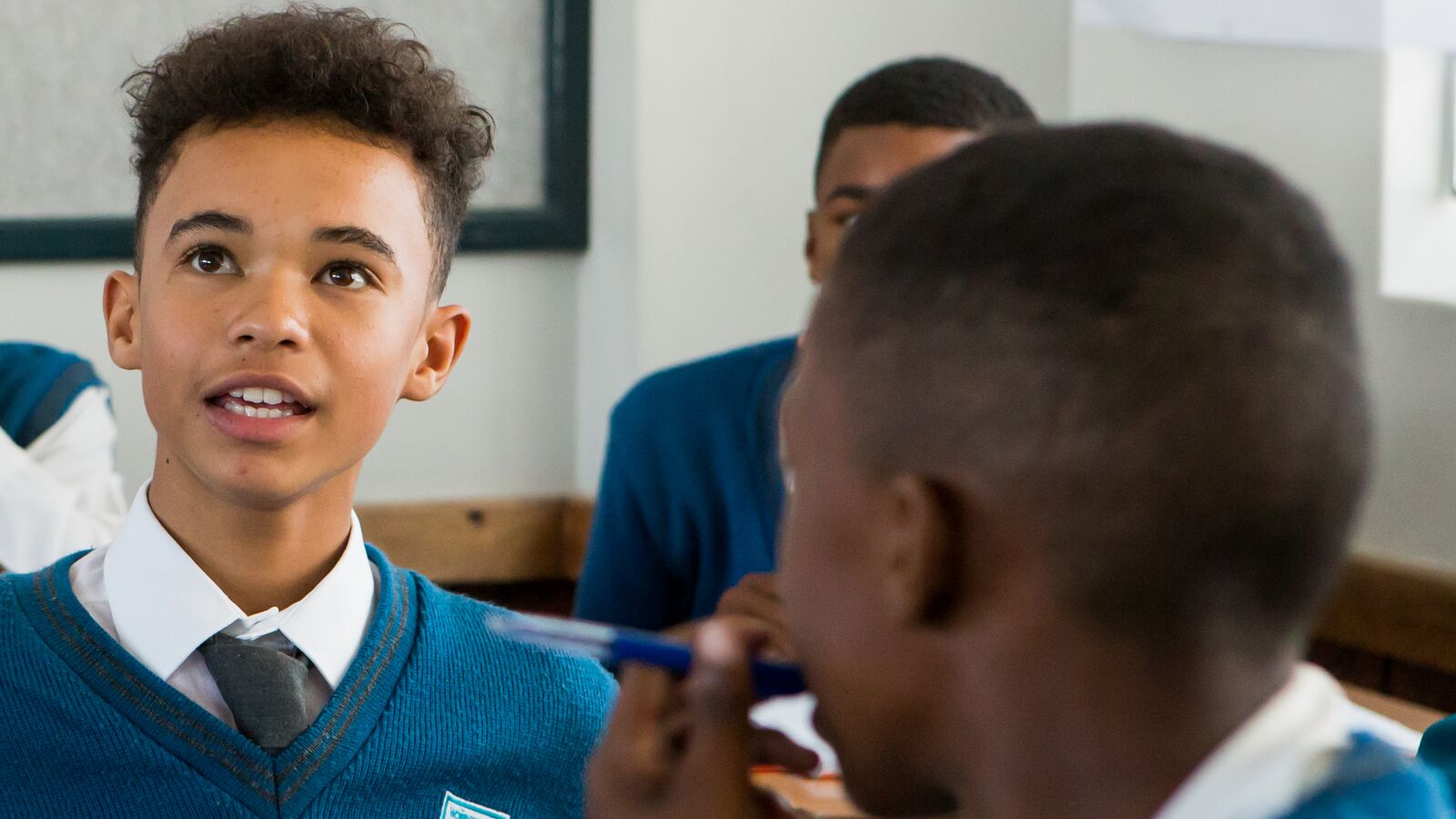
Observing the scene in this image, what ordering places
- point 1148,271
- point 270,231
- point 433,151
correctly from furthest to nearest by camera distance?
point 433,151 → point 270,231 → point 1148,271

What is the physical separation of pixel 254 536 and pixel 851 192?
2.45 ft

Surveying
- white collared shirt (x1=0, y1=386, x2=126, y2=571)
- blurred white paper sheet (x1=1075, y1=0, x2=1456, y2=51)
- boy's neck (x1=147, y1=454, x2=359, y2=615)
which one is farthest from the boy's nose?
blurred white paper sheet (x1=1075, y1=0, x2=1456, y2=51)

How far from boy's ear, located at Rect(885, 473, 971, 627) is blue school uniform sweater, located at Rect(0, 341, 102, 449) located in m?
1.89

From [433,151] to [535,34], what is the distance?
1605 mm

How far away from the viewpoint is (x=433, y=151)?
1.14 metres

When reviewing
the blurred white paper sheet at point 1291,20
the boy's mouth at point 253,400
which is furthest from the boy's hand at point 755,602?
the blurred white paper sheet at point 1291,20

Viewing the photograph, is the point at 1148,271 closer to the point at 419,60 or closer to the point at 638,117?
the point at 419,60

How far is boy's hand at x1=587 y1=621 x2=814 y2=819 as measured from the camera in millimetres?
602

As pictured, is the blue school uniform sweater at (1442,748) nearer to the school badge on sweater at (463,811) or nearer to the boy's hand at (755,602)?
the boy's hand at (755,602)

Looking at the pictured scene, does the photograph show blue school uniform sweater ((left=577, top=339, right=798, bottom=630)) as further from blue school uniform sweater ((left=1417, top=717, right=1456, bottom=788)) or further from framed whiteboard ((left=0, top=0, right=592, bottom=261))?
framed whiteboard ((left=0, top=0, right=592, bottom=261))

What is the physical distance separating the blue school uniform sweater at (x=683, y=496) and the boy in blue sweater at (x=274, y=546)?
0.56 meters

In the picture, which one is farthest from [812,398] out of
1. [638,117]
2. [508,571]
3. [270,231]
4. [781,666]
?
[508,571]

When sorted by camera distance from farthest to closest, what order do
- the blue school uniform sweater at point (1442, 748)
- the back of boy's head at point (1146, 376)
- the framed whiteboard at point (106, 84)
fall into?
1. the framed whiteboard at point (106, 84)
2. the blue school uniform sweater at point (1442, 748)
3. the back of boy's head at point (1146, 376)

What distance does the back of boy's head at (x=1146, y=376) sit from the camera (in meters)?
0.53
